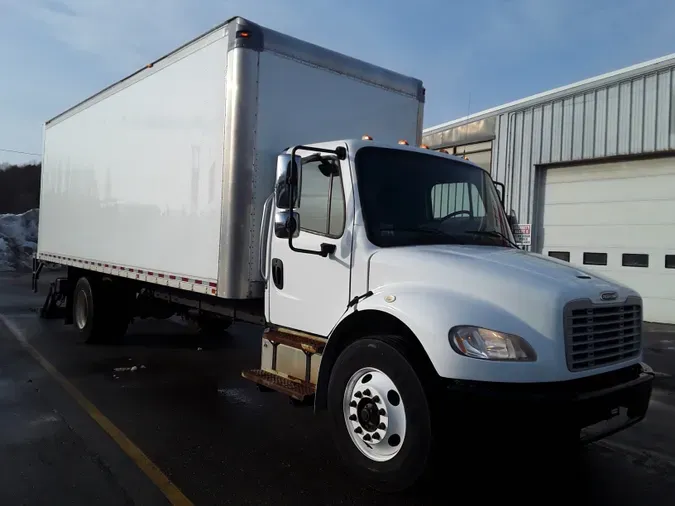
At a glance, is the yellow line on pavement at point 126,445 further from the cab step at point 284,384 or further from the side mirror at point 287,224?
the side mirror at point 287,224

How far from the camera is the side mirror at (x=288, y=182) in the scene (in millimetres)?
4336

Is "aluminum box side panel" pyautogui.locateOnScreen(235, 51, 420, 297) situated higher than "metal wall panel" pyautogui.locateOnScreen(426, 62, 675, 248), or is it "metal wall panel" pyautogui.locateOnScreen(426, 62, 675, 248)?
"metal wall panel" pyautogui.locateOnScreen(426, 62, 675, 248)

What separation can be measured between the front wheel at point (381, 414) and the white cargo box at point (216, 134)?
1.65 meters

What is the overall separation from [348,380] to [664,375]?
6.19 m

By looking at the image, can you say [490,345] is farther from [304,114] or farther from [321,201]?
[304,114]

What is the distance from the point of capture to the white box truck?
3398mm

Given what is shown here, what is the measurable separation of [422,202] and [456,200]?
1.50 feet

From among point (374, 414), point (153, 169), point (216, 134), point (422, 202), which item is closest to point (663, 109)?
point (422, 202)

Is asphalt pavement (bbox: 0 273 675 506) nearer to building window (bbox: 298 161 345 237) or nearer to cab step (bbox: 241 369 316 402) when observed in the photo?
cab step (bbox: 241 369 316 402)

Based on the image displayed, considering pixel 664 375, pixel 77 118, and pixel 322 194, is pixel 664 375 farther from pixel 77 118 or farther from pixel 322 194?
pixel 77 118

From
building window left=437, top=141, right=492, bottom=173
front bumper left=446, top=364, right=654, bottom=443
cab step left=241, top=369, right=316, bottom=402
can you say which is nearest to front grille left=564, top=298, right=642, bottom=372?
front bumper left=446, top=364, right=654, bottom=443

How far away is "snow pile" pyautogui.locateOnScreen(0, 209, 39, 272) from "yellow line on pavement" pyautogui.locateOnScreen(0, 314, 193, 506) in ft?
83.0

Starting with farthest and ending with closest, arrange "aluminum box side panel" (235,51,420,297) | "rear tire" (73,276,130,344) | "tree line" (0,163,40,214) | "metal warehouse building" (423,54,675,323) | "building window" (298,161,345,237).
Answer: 1. "tree line" (0,163,40,214)
2. "metal warehouse building" (423,54,675,323)
3. "rear tire" (73,276,130,344)
4. "aluminum box side panel" (235,51,420,297)
5. "building window" (298,161,345,237)

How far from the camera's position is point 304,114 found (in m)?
5.60
